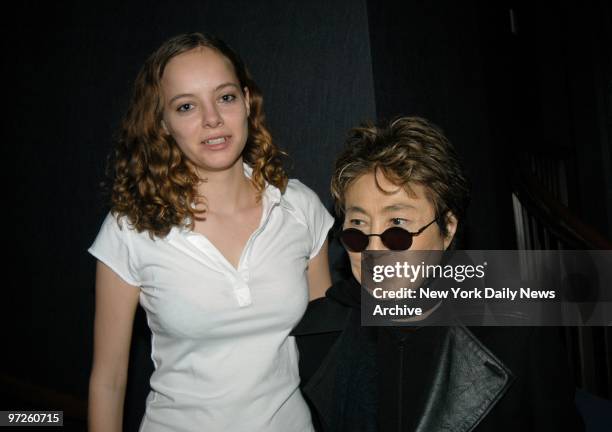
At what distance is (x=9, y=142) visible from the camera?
346 cm

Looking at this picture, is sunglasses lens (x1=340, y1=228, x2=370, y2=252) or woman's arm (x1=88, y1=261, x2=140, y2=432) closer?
sunglasses lens (x1=340, y1=228, x2=370, y2=252)

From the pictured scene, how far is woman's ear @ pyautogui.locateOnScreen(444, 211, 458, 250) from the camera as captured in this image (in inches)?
62.3

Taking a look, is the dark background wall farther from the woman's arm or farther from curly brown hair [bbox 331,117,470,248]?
the woman's arm

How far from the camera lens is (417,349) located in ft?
5.17

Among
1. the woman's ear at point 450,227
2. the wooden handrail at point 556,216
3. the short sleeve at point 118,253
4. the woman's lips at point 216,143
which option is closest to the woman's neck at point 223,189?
the woman's lips at point 216,143

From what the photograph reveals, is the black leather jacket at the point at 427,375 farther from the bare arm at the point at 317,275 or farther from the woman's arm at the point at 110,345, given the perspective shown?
the woman's arm at the point at 110,345

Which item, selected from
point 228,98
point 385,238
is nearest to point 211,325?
point 385,238

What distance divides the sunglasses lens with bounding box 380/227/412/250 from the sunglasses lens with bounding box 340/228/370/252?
0.21ft

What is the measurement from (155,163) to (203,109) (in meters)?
0.28

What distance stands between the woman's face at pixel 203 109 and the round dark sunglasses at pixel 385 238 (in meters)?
0.45

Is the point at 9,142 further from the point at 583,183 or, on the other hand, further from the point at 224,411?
the point at 583,183

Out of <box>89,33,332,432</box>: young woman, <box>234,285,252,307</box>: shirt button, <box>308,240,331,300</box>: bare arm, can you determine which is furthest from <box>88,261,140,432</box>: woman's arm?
<box>308,240,331,300</box>: bare arm

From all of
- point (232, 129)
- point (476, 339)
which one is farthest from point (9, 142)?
point (476, 339)

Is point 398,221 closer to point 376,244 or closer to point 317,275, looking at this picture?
point 376,244
